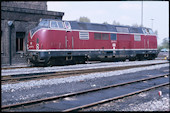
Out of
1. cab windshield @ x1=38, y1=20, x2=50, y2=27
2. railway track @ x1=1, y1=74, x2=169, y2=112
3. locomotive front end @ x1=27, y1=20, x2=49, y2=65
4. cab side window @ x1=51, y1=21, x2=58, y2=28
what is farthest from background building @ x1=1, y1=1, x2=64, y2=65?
railway track @ x1=1, y1=74, x2=169, y2=112

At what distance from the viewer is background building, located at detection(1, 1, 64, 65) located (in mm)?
21172

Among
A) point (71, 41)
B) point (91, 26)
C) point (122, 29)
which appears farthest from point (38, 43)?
point (122, 29)

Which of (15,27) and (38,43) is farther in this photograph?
(15,27)

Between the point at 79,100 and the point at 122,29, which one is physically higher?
the point at 122,29

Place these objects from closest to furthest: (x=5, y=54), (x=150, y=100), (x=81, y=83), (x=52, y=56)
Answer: (x=150, y=100) → (x=81, y=83) → (x=52, y=56) → (x=5, y=54)

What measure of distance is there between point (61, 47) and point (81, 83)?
626 centimetres

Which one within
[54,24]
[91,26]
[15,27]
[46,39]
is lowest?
[46,39]

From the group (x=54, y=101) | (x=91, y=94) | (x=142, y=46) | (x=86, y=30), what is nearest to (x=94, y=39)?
(x=86, y=30)

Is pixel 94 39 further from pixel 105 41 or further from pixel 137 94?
pixel 137 94

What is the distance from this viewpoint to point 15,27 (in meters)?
→ 21.9

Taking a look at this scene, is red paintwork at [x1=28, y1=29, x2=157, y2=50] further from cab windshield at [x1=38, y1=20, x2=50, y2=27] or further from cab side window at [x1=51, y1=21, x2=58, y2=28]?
cab windshield at [x1=38, y1=20, x2=50, y2=27]

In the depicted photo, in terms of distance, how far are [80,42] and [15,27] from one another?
8.10 meters

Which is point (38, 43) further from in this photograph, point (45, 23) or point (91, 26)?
point (91, 26)

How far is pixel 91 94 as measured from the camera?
866 cm
